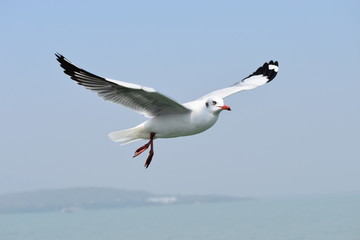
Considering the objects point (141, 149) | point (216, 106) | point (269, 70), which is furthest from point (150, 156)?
point (269, 70)

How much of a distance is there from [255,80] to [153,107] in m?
4.45

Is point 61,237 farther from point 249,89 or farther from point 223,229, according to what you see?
point 249,89

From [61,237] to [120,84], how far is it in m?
80.1

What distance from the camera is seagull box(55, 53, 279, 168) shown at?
35.4ft

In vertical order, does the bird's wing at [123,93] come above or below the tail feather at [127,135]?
above

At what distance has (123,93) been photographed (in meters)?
11.0

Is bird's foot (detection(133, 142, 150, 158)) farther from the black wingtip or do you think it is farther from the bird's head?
the black wingtip

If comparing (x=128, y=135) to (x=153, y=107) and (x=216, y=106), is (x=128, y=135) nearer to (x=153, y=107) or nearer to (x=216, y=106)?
(x=153, y=107)

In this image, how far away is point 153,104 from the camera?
36.9 ft

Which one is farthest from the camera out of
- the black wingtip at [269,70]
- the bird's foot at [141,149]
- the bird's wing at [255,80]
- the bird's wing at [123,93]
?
the black wingtip at [269,70]

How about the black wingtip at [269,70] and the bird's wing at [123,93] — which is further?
the black wingtip at [269,70]

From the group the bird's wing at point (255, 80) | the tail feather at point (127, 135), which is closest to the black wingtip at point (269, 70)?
the bird's wing at point (255, 80)

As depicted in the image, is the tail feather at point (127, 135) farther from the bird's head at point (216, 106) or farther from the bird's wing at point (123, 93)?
the bird's head at point (216, 106)

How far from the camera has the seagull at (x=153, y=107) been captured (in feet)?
35.4
